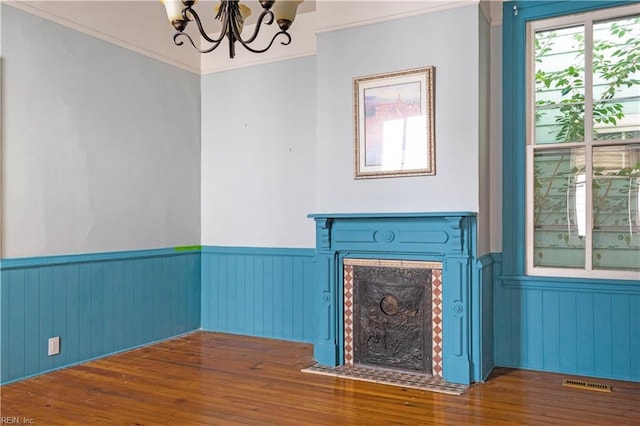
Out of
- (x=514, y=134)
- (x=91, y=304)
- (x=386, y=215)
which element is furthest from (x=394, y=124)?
(x=91, y=304)

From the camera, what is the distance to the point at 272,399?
313 centimetres

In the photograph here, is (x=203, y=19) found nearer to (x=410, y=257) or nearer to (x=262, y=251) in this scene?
(x=262, y=251)

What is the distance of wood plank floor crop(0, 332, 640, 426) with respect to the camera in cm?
283

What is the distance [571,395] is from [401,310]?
47.0 inches

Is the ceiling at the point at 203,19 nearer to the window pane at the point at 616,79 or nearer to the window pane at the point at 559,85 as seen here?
the window pane at the point at 559,85

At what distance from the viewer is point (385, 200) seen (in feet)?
12.4

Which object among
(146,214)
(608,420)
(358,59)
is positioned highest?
(358,59)

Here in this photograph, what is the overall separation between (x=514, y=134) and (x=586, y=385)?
185cm

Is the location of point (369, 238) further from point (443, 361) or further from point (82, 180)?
point (82, 180)

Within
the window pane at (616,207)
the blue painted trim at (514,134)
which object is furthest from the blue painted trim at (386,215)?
the window pane at (616,207)

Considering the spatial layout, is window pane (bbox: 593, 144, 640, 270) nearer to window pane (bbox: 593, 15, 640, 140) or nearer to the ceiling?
window pane (bbox: 593, 15, 640, 140)

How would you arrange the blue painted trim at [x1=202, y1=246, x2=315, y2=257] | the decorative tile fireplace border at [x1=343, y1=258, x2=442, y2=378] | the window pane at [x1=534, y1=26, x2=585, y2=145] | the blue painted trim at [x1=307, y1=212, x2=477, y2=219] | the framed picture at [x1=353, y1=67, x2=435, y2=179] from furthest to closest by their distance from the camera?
1. the blue painted trim at [x1=202, y1=246, x2=315, y2=257]
2. the window pane at [x1=534, y1=26, x2=585, y2=145]
3. the framed picture at [x1=353, y1=67, x2=435, y2=179]
4. the decorative tile fireplace border at [x1=343, y1=258, x2=442, y2=378]
5. the blue painted trim at [x1=307, y1=212, x2=477, y2=219]

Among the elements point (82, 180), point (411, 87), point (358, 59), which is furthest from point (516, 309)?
point (82, 180)

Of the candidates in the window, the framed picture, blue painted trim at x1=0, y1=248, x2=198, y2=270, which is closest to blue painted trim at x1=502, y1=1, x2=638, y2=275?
the window
